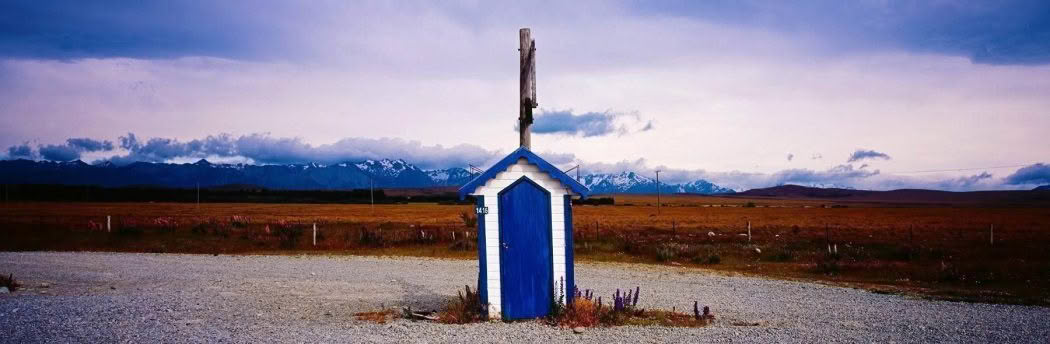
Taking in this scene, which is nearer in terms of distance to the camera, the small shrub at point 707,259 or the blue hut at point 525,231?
the blue hut at point 525,231

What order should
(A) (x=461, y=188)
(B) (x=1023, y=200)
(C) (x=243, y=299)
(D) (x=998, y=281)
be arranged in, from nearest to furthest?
(A) (x=461, y=188) → (C) (x=243, y=299) → (D) (x=998, y=281) → (B) (x=1023, y=200)

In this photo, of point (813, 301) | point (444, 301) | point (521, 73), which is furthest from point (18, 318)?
point (813, 301)

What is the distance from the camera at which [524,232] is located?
12.6 m

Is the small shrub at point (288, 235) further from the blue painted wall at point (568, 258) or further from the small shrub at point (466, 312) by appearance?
the blue painted wall at point (568, 258)

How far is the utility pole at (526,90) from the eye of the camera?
1330 centimetres

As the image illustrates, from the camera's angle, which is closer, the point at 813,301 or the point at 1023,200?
the point at 813,301

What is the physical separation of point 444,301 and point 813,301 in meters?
8.64

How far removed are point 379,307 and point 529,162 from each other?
4947mm

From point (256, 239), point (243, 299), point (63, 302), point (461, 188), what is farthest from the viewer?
point (256, 239)

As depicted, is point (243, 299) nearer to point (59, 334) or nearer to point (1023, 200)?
point (59, 334)

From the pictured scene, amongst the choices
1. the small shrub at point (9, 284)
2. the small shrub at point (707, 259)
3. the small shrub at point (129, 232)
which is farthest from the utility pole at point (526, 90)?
the small shrub at point (129, 232)

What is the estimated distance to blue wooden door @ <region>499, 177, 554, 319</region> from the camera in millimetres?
12570

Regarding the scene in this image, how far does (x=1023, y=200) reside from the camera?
199375mm

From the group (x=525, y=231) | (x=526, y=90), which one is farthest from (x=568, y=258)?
(x=526, y=90)
